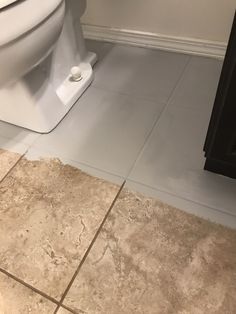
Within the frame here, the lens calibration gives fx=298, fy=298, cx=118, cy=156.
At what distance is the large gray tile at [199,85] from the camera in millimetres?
984

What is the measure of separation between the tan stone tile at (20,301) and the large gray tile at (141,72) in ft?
2.26

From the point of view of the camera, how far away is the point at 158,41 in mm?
1175

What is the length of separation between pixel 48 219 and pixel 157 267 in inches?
11.8

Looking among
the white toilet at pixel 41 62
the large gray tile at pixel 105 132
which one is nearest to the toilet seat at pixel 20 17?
the white toilet at pixel 41 62

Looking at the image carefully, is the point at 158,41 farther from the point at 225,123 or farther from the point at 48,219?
the point at 48,219

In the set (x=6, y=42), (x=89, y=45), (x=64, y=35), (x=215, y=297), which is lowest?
(x=215, y=297)

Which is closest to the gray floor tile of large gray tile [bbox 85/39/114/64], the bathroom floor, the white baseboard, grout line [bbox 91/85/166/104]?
the bathroom floor

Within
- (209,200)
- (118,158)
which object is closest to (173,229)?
(209,200)

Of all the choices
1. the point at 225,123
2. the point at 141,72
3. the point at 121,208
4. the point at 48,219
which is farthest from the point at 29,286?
the point at 141,72

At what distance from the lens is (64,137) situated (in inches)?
Result: 37.3

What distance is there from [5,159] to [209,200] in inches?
24.1

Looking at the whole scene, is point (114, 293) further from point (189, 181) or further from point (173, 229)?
point (189, 181)

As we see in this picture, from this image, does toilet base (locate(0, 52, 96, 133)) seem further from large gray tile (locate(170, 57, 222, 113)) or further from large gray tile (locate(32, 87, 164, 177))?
large gray tile (locate(170, 57, 222, 113))

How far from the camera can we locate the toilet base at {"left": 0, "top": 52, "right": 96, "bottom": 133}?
851 millimetres
